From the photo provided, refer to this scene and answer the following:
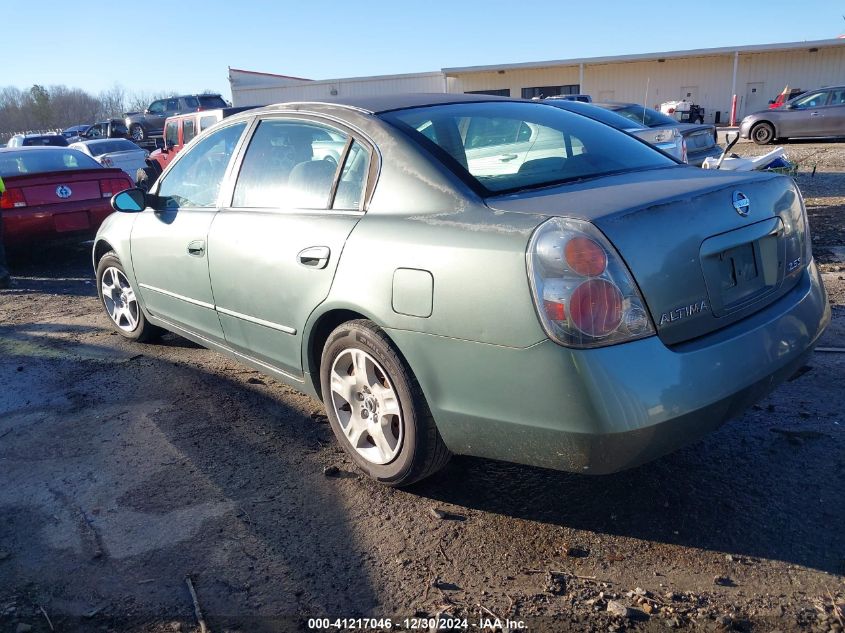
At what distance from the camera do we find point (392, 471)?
2.85 metres

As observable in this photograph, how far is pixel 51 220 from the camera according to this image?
25.4 feet

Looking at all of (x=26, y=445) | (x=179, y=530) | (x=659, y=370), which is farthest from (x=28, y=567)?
(x=659, y=370)

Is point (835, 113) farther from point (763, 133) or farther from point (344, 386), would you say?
point (344, 386)

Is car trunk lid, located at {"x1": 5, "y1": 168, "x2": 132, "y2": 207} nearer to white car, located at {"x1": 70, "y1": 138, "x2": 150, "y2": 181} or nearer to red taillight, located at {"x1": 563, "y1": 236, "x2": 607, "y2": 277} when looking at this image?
red taillight, located at {"x1": 563, "y1": 236, "x2": 607, "y2": 277}

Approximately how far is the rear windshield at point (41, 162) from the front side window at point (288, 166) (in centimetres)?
554

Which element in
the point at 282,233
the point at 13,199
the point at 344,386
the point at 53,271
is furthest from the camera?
the point at 53,271

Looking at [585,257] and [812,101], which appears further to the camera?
[812,101]

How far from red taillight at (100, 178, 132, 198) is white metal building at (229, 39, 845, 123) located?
87.3 ft

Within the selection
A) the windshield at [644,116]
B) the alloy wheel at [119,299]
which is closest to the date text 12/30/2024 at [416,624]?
the alloy wheel at [119,299]

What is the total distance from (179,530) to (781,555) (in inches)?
89.1

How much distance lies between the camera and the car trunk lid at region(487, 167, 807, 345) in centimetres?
223

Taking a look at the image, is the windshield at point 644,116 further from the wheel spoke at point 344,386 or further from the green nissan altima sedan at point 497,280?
the wheel spoke at point 344,386

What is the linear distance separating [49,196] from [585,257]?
745cm

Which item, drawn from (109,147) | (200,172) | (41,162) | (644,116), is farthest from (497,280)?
(109,147)
